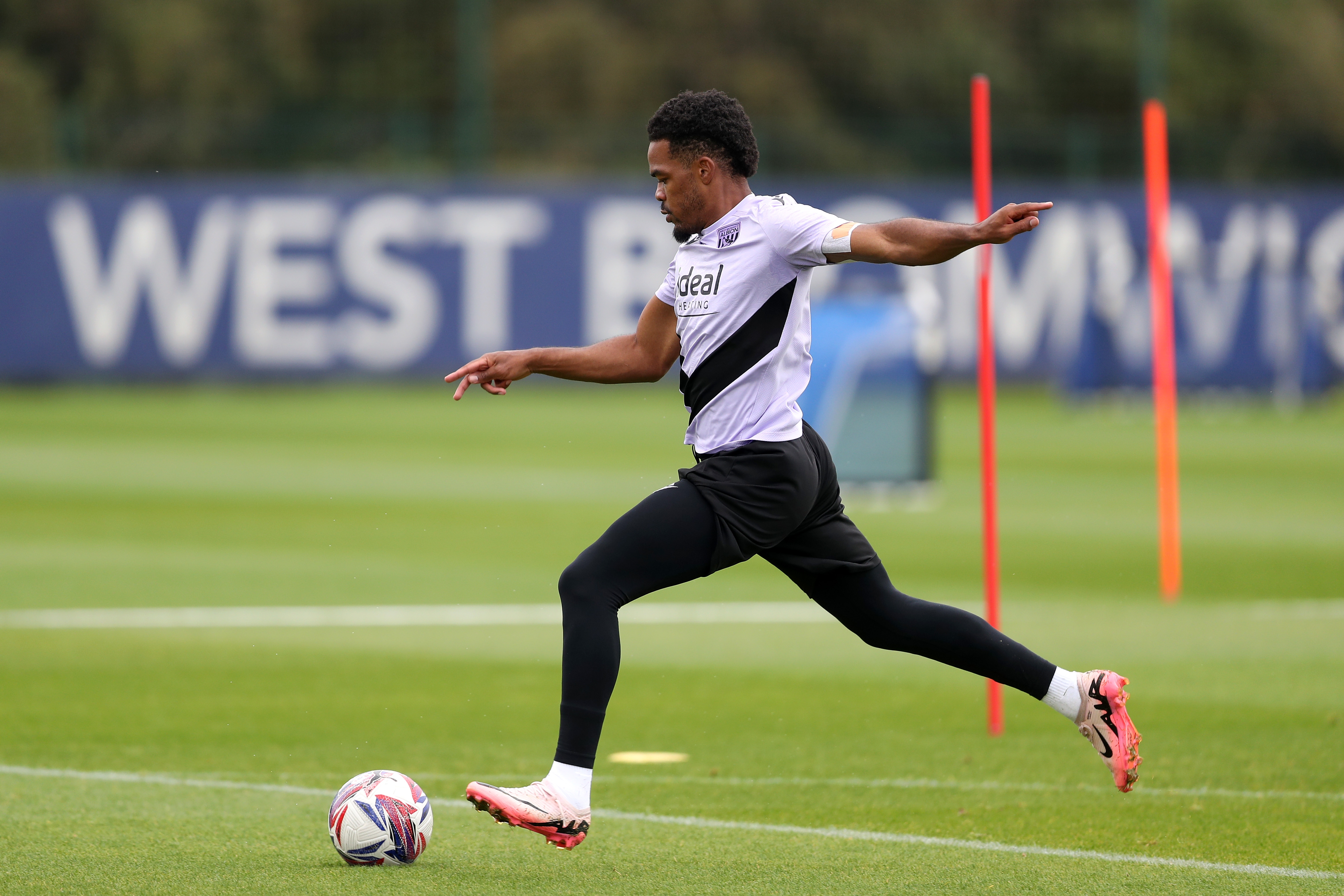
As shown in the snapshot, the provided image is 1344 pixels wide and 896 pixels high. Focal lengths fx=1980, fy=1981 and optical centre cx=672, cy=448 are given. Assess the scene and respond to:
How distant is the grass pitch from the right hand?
1.45 m

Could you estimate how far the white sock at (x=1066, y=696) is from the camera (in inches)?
246

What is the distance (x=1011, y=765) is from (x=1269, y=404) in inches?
949

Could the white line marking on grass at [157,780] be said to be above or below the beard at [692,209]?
below

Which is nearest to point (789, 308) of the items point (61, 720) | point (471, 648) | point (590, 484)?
point (61, 720)

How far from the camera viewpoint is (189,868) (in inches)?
227

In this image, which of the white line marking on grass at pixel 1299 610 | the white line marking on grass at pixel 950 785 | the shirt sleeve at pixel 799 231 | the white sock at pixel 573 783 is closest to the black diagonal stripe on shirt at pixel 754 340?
the shirt sleeve at pixel 799 231

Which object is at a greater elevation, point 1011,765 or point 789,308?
point 789,308

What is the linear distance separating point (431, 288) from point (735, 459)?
24668 millimetres

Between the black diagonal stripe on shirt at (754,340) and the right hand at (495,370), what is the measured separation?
1.98 feet

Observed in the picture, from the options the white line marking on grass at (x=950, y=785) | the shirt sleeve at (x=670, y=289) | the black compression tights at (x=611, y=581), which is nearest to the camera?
the black compression tights at (x=611, y=581)

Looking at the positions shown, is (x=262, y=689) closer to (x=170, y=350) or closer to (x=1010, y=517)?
(x=1010, y=517)

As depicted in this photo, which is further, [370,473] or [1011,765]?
[370,473]

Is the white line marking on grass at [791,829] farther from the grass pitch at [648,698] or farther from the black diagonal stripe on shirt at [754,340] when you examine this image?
the black diagonal stripe on shirt at [754,340]

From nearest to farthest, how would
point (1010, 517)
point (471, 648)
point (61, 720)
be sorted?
1. point (61, 720)
2. point (471, 648)
3. point (1010, 517)
